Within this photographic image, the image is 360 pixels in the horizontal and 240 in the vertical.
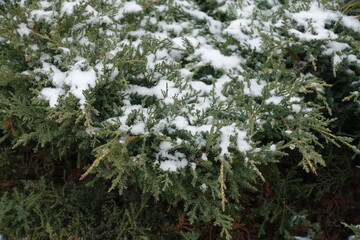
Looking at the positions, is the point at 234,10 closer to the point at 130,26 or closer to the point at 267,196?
the point at 130,26

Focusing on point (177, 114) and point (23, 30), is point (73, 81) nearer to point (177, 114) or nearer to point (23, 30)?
point (23, 30)

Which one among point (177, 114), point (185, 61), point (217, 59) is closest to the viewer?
point (177, 114)

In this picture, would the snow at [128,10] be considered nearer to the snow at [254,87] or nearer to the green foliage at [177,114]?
the green foliage at [177,114]

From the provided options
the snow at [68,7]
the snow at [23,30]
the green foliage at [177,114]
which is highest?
the snow at [68,7]

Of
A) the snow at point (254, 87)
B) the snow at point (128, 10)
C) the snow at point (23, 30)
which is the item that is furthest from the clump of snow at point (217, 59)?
the snow at point (23, 30)

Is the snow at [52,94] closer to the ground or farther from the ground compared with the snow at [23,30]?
closer to the ground

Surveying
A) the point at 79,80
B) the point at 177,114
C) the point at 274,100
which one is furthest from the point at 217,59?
the point at 79,80

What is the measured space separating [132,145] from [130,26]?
3.44 ft

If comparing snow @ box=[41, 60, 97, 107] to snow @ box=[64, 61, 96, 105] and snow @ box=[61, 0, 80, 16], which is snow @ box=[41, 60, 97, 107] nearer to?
snow @ box=[64, 61, 96, 105]

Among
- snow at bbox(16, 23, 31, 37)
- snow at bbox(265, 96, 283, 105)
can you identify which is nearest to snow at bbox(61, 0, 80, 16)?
snow at bbox(16, 23, 31, 37)

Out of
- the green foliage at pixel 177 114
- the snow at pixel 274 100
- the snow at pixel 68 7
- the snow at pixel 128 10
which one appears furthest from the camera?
the snow at pixel 128 10

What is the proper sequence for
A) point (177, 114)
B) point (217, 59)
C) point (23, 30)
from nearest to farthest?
point (177, 114) < point (23, 30) < point (217, 59)

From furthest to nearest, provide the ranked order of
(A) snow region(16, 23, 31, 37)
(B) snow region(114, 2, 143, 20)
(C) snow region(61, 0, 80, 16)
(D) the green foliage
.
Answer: (B) snow region(114, 2, 143, 20), (C) snow region(61, 0, 80, 16), (A) snow region(16, 23, 31, 37), (D) the green foliage

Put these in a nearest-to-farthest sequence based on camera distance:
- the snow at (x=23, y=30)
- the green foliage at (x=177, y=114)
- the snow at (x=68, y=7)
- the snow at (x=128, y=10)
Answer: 1. the green foliage at (x=177, y=114)
2. the snow at (x=23, y=30)
3. the snow at (x=68, y=7)
4. the snow at (x=128, y=10)
